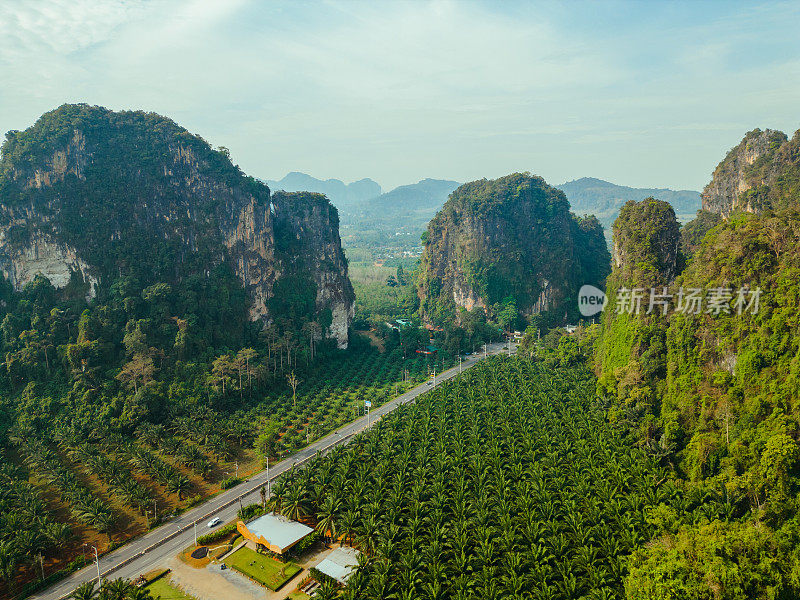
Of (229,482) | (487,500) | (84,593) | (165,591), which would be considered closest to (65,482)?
(229,482)

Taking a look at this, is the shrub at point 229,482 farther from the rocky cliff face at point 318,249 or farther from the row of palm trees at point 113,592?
the rocky cliff face at point 318,249

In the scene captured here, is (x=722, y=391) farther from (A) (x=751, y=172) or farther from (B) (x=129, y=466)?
(A) (x=751, y=172)

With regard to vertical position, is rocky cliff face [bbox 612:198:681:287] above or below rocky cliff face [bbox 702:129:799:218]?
below

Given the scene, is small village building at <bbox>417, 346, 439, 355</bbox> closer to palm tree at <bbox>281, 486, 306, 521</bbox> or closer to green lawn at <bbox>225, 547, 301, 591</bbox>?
palm tree at <bbox>281, 486, 306, 521</bbox>

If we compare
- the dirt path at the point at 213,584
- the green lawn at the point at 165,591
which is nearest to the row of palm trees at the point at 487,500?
the dirt path at the point at 213,584

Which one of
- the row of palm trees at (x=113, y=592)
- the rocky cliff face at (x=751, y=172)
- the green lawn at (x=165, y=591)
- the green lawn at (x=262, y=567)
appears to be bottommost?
the green lawn at (x=165, y=591)

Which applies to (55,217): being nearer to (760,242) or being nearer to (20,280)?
(20,280)

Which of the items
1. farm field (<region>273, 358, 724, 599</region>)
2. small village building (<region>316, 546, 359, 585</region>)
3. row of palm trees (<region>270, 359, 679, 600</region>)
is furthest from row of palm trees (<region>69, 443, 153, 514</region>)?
small village building (<region>316, 546, 359, 585</region>)
